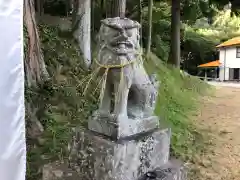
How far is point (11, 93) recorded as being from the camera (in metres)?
1.62

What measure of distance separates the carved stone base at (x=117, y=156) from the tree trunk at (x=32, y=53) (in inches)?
86.7

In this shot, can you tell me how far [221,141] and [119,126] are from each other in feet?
10.1

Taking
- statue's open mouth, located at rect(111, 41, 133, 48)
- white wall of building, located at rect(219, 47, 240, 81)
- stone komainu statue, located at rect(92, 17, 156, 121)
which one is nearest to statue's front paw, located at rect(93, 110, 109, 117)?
stone komainu statue, located at rect(92, 17, 156, 121)

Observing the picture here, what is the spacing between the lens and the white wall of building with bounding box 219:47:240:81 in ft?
73.6

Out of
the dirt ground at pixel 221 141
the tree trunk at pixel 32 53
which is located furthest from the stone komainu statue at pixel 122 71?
the tree trunk at pixel 32 53

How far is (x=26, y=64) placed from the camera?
4.33m

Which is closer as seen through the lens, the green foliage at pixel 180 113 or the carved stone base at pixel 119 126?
the carved stone base at pixel 119 126

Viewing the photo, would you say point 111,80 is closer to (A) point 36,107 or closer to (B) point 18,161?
(B) point 18,161

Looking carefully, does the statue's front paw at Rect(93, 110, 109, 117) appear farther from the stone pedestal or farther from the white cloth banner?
the white cloth banner

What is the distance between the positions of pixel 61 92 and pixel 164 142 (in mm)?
2511

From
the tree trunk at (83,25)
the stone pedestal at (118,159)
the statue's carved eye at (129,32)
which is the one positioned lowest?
the stone pedestal at (118,159)

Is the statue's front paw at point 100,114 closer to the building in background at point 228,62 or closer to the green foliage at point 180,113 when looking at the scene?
the green foliage at point 180,113

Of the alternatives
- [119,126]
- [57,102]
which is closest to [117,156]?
[119,126]

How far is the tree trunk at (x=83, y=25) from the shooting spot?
617 centimetres
